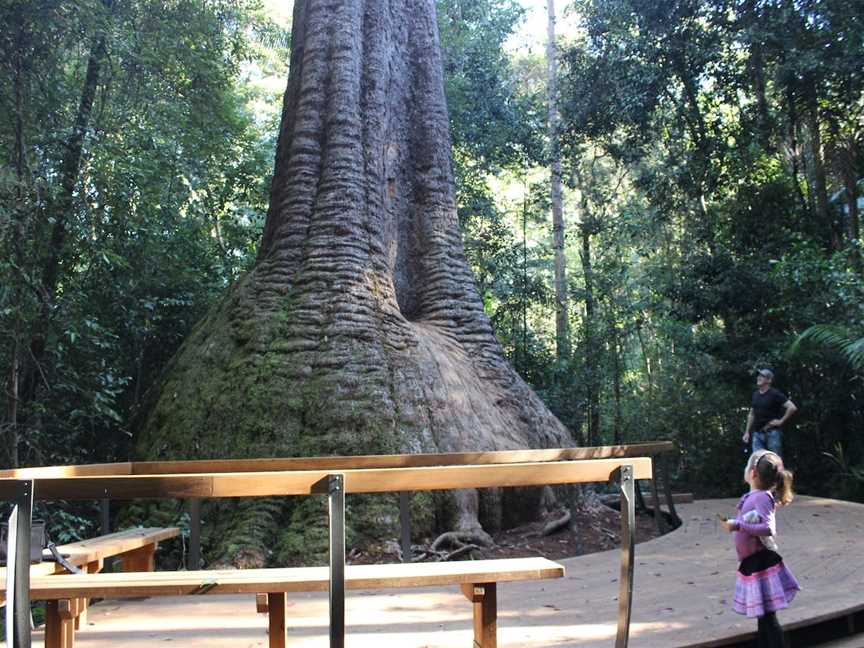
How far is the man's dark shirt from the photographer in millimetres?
9008

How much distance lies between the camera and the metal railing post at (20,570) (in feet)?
8.29

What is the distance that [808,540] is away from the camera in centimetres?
667

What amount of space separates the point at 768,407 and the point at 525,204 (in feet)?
29.7

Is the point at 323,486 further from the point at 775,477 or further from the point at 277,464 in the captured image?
the point at 775,477

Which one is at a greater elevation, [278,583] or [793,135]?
[793,135]

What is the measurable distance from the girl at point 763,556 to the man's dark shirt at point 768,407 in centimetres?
556

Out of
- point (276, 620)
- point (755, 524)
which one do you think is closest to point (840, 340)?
point (755, 524)

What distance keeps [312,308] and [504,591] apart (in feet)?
11.1

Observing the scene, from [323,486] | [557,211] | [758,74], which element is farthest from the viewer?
[557,211]

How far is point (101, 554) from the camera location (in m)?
3.76

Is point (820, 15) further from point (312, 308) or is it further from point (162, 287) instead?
point (162, 287)

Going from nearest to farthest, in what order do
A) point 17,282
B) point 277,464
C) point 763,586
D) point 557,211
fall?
point 763,586
point 277,464
point 17,282
point 557,211

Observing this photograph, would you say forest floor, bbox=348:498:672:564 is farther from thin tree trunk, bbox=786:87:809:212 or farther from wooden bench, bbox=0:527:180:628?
thin tree trunk, bbox=786:87:809:212

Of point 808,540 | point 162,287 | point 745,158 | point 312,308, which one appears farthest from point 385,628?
point 745,158
